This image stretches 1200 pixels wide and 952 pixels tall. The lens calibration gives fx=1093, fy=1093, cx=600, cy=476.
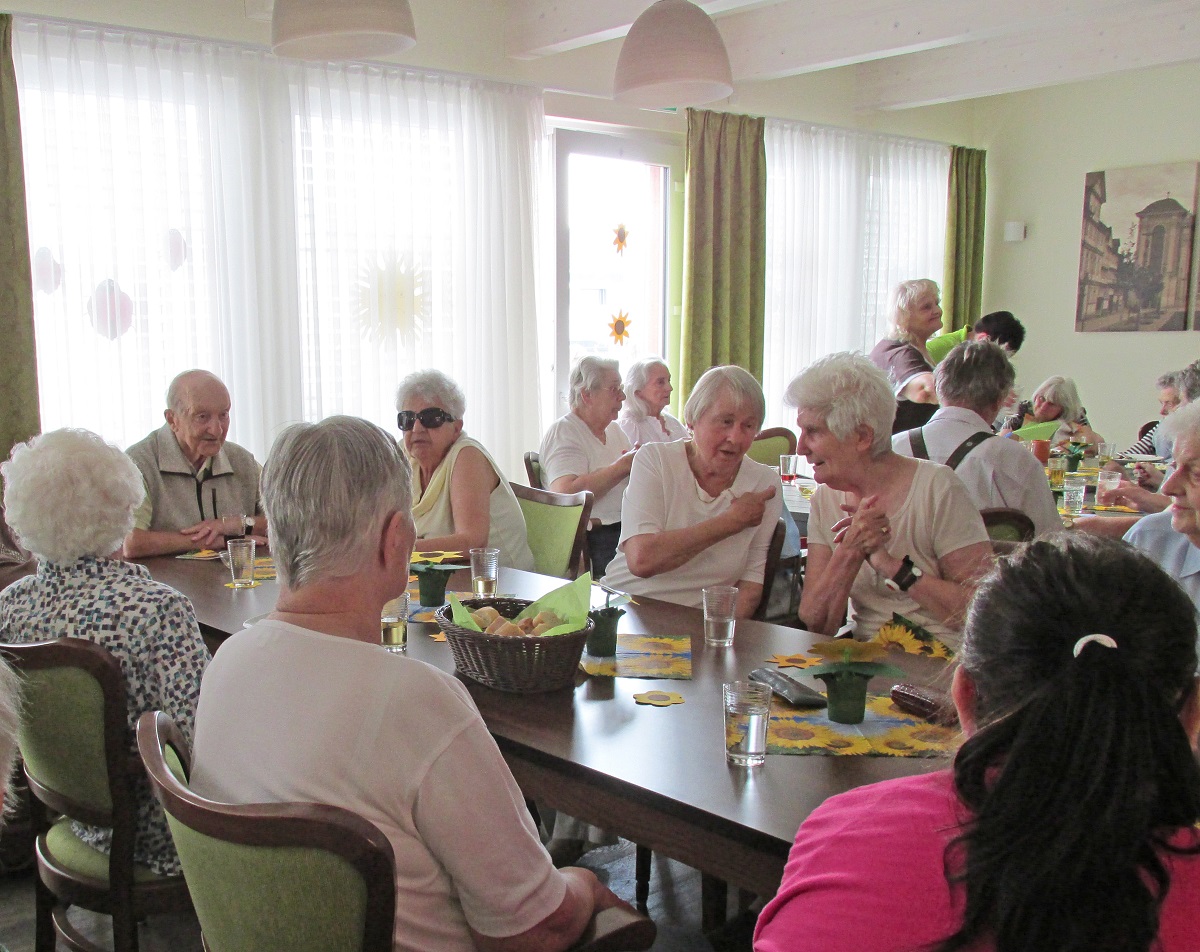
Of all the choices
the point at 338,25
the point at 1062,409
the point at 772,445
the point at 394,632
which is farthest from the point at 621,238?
the point at 394,632

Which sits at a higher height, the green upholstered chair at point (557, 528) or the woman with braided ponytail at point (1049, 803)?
the woman with braided ponytail at point (1049, 803)

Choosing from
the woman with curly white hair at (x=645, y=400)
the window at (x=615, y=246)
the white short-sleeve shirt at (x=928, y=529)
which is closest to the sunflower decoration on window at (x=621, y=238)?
the window at (x=615, y=246)

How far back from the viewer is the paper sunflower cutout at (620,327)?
6.34 meters

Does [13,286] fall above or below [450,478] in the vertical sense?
above

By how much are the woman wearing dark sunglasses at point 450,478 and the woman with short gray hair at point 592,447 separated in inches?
36.5

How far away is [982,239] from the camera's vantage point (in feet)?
26.4

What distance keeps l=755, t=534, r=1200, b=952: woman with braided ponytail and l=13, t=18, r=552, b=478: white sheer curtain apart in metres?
4.23

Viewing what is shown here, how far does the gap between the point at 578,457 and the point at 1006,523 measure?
6.74ft

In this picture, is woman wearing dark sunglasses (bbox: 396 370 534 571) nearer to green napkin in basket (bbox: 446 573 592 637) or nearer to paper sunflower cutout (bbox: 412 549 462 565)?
paper sunflower cutout (bbox: 412 549 462 565)

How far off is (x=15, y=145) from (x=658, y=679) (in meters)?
3.54

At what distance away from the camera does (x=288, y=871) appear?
108cm

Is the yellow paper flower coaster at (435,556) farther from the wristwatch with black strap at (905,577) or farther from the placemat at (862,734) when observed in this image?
the placemat at (862,734)

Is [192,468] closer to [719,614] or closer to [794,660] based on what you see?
[719,614]

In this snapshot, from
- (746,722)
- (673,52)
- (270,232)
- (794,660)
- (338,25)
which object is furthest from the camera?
(270,232)
